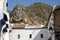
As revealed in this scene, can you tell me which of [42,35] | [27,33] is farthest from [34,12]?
[42,35]

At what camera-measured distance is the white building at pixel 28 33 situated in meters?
46.0

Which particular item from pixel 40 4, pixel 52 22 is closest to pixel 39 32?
pixel 52 22

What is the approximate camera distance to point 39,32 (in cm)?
4634

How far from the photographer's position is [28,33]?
46.5 metres

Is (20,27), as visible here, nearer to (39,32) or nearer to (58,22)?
(39,32)

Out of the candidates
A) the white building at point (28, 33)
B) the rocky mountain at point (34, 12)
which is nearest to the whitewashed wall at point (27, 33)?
the white building at point (28, 33)

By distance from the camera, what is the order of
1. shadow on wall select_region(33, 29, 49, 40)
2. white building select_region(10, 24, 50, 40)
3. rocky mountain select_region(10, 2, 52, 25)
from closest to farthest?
shadow on wall select_region(33, 29, 49, 40) < white building select_region(10, 24, 50, 40) < rocky mountain select_region(10, 2, 52, 25)

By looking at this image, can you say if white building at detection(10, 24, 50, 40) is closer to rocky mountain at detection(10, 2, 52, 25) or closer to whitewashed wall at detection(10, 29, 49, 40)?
whitewashed wall at detection(10, 29, 49, 40)

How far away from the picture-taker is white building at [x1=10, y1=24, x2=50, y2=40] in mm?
45975

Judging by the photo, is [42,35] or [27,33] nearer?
[42,35]

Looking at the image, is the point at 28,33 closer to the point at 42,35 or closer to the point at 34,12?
the point at 42,35

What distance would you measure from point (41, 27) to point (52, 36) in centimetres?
474

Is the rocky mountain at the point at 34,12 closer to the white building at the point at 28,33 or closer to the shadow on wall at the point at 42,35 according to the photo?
the white building at the point at 28,33

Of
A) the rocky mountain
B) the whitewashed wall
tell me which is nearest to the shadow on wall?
the whitewashed wall
